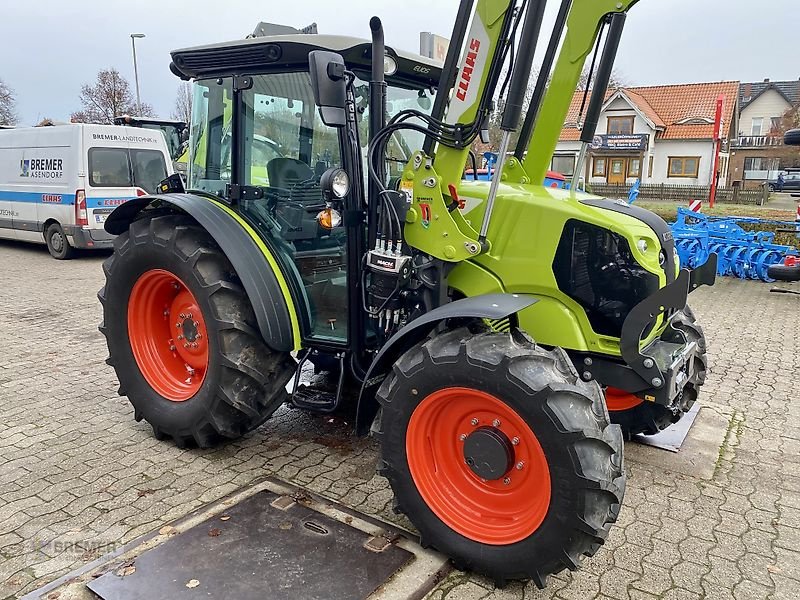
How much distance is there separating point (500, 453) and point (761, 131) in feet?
195

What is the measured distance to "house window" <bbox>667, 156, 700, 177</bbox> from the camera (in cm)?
3594

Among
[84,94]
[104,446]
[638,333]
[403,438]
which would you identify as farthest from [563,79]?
[84,94]

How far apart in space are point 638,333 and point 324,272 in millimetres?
1749

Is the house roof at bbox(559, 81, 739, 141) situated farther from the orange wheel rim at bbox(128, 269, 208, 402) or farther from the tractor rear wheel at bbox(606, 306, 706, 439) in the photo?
the orange wheel rim at bbox(128, 269, 208, 402)

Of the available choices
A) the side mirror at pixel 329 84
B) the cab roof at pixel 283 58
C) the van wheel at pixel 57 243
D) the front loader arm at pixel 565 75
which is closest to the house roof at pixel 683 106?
the van wheel at pixel 57 243

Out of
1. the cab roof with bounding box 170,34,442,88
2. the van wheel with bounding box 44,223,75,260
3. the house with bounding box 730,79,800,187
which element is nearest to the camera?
the cab roof with bounding box 170,34,442,88

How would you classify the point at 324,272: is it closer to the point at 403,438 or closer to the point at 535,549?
the point at 403,438

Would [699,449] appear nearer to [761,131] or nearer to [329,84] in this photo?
[329,84]

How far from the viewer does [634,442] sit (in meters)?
4.09

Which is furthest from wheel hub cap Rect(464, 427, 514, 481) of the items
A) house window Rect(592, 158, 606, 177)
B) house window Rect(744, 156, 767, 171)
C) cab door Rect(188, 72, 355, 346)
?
house window Rect(744, 156, 767, 171)

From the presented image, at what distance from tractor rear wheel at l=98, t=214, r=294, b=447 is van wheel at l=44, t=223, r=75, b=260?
8.73 metres

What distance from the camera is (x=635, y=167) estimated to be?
37.0 m

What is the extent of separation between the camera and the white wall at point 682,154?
1388 inches

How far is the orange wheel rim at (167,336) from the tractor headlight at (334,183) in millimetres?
1320
